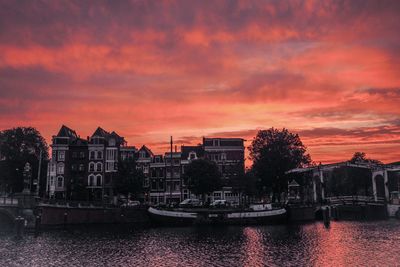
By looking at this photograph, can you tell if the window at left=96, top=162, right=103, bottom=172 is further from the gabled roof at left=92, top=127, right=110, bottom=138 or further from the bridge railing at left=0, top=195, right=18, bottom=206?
the bridge railing at left=0, top=195, right=18, bottom=206

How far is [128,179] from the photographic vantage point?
97.6m

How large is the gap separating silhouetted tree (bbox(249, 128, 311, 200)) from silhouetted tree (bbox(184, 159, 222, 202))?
11518mm

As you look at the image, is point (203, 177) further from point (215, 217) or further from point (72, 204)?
Result: point (72, 204)

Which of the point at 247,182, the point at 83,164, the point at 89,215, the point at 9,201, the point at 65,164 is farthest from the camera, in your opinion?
the point at 83,164

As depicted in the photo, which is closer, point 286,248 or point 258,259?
point 258,259

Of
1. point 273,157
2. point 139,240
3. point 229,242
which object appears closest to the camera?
point 229,242

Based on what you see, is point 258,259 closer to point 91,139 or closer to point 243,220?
point 243,220

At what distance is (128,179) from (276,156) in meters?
36.4

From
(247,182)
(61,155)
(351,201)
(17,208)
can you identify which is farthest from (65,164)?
(351,201)

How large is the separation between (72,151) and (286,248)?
281 ft

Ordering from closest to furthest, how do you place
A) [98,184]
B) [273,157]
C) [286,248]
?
[286,248]
[273,157]
[98,184]

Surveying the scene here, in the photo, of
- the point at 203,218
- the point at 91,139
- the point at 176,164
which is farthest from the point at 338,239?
the point at 91,139

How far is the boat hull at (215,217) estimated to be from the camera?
78.8 meters

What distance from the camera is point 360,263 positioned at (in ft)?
118
